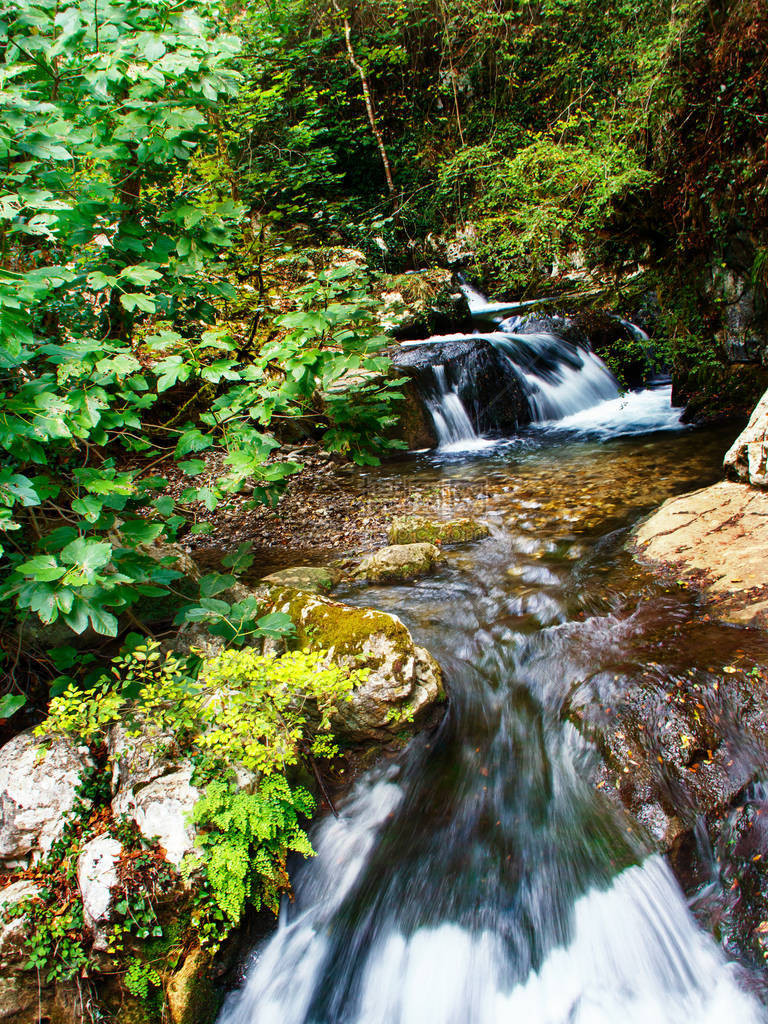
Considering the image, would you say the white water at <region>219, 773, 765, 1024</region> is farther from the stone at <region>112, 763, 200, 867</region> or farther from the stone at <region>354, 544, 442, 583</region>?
the stone at <region>354, 544, 442, 583</region>

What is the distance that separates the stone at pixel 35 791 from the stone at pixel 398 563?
9.27ft

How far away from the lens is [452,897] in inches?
108

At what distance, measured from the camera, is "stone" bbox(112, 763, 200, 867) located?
7.99 feet

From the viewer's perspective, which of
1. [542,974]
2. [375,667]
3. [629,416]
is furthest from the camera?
[629,416]

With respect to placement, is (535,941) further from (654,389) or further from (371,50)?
(371,50)

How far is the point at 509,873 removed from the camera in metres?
2.79

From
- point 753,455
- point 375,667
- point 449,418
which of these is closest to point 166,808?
point 375,667

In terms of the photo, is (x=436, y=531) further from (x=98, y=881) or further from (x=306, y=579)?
(x=98, y=881)

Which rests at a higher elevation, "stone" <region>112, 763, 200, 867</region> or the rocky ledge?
the rocky ledge

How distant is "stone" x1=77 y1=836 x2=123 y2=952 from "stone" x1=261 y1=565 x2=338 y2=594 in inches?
90.8

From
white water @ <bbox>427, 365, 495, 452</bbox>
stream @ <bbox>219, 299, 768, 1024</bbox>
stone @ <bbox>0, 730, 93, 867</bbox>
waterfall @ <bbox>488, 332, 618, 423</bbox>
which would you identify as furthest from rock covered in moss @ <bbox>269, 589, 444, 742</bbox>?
waterfall @ <bbox>488, 332, 618, 423</bbox>

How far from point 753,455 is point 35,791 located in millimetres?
5499

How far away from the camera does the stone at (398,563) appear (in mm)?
5098

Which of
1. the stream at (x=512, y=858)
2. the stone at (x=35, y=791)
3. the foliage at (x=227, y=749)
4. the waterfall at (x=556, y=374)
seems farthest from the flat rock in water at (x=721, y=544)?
the waterfall at (x=556, y=374)
